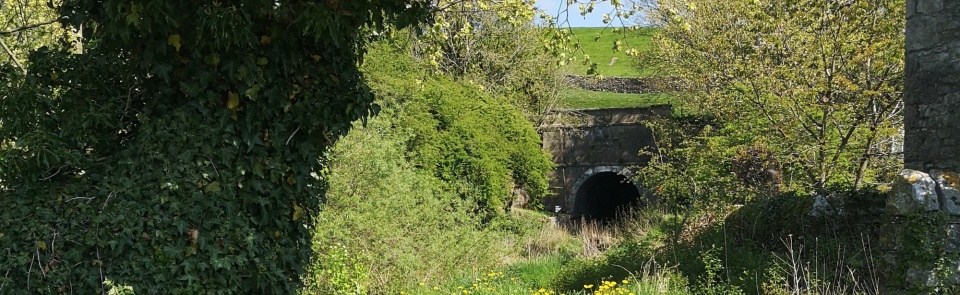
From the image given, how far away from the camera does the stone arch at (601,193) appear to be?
27.9 metres

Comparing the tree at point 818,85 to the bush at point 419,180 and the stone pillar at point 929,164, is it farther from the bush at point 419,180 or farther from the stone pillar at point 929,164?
the bush at point 419,180

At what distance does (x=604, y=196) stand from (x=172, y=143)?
28775mm

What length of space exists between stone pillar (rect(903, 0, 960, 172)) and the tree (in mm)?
4030

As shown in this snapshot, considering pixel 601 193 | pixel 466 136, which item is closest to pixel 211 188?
pixel 466 136

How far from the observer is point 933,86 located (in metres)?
5.78

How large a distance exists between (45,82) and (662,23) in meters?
23.2

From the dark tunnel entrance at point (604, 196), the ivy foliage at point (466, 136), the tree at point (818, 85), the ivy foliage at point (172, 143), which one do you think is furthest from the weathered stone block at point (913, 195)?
the dark tunnel entrance at point (604, 196)

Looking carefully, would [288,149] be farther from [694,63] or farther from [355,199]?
[694,63]

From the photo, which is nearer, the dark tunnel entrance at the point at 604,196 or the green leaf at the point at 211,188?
the green leaf at the point at 211,188

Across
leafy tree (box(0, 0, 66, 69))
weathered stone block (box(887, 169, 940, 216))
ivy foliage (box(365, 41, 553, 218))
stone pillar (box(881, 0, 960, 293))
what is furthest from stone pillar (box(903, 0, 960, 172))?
ivy foliage (box(365, 41, 553, 218))

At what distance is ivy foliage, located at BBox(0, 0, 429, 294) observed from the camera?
409 centimetres

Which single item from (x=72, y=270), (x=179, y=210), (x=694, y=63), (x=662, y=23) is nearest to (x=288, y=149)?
(x=179, y=210)

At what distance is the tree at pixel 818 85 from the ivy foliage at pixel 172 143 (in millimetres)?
6807

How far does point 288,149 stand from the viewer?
459 centimetres
